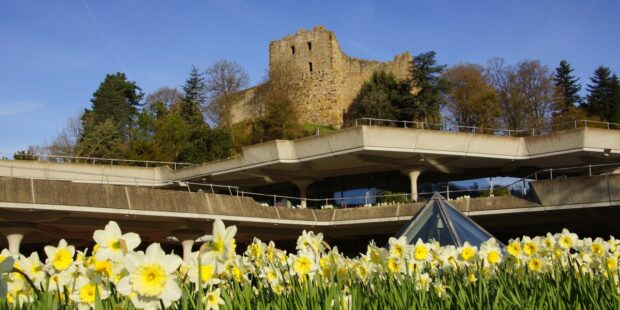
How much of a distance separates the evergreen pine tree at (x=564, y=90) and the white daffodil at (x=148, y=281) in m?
60.1

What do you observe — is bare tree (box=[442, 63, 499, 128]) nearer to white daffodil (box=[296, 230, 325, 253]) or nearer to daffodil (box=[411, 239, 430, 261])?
daffodil (box=[411, 239, 430, 261])

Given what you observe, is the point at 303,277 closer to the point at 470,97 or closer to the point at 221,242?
the point at 221,242

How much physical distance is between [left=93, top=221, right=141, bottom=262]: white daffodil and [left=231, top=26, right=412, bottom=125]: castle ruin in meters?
57.9

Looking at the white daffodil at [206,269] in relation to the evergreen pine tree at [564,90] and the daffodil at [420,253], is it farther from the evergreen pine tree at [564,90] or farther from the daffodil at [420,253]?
the evergreen pine tree at [564,90]

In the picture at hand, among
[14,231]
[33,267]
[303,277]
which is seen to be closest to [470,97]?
[14,231]

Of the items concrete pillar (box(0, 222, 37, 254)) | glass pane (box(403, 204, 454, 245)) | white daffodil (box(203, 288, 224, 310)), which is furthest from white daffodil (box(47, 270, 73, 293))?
concrete pillar (box(0, 222, 37, 254))

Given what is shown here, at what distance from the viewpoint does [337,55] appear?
6169cm

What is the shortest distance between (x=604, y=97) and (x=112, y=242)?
203 ft

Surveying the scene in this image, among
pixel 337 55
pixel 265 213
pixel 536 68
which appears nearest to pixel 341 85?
pixel 337 55

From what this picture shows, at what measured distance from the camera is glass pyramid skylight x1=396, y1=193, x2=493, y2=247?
28.8ft

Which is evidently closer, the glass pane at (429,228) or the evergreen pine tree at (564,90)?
the glass pane at (429,228)

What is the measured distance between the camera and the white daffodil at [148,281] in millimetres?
1980

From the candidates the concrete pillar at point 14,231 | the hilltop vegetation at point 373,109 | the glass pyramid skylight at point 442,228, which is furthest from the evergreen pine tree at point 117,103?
the glass pyramid skylight at point 442,228

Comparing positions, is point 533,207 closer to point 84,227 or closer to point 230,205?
point 230,205
